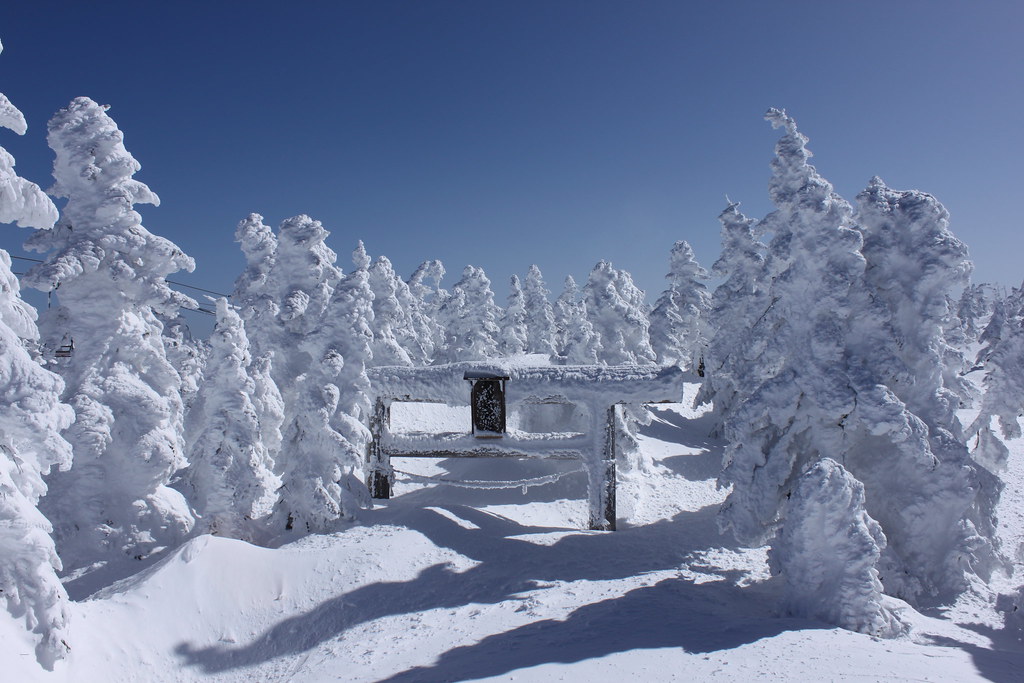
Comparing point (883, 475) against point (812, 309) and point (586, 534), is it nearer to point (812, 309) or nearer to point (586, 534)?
point (812, 309)

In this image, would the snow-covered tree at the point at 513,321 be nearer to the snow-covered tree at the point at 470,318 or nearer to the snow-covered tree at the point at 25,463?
the snow-covered tree at the point at 470,318

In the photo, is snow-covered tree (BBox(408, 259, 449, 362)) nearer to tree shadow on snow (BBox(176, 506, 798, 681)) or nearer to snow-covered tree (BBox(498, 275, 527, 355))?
snow-covered tree (BBox(498, 275, 527, 355))

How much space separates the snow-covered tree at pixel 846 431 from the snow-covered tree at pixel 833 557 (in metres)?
1.73

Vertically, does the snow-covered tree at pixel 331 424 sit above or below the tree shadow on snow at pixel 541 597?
above

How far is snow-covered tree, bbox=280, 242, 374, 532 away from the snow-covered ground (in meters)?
0.79

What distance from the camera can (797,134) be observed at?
1872 centimetres

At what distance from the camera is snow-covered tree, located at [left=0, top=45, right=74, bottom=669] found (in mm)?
7445

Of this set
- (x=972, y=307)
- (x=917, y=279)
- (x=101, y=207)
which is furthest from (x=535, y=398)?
(x=972, y=307)

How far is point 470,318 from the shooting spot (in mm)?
46125

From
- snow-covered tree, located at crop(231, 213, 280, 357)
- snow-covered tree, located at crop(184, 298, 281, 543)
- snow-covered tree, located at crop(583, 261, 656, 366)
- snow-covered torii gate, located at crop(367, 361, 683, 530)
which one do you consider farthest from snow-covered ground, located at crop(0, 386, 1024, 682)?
snow-covered tree, located at crop(583, 261, 656, 366)

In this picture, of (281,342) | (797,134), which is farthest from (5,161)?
(797,134)

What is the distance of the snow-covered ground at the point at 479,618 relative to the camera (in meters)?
7.71

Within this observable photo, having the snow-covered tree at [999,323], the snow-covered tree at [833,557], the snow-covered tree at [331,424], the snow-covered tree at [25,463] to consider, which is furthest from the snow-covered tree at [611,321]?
the snow-covered tree at [25,463]

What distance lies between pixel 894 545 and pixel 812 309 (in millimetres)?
5130
